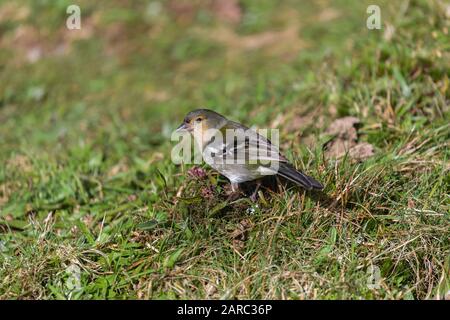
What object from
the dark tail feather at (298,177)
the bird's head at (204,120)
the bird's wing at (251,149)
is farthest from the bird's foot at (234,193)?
the bird's head at (204,120)

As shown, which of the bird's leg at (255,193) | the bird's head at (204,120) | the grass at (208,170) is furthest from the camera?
the bird's head at (204,120)

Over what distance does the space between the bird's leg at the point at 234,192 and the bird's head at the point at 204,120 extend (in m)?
0.47

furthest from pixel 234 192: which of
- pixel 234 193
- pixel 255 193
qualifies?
pixel 255 193

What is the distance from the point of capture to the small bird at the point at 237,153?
14.0ft

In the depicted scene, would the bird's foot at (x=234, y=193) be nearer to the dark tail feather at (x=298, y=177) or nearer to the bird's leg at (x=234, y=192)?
the bird's leg at (x=234, y=192)

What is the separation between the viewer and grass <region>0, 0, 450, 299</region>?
4.04 metres

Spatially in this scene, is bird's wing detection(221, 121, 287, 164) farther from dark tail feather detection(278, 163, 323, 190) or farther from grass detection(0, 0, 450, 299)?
grass detection(0, 0, 450, 299)

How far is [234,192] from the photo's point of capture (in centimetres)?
450

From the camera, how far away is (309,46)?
8.20m

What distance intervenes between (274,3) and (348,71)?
11.2ft

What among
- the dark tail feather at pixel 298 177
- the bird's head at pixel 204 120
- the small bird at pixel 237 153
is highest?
the bird's head at pixel 204 120

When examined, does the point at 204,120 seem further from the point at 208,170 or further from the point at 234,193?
the point at 234,193

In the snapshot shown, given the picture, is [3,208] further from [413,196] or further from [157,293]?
[413,196]

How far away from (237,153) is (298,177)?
504 mm
